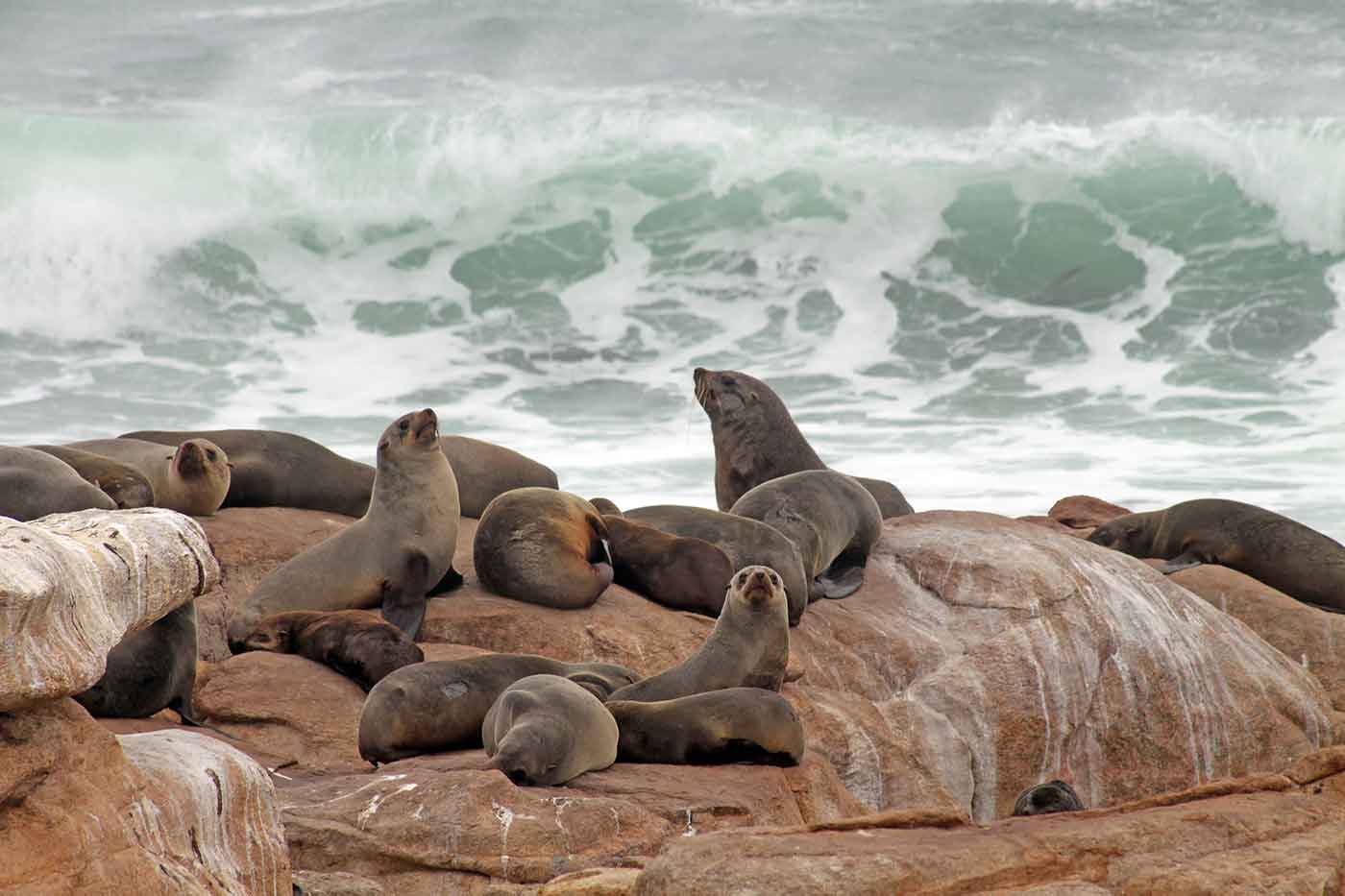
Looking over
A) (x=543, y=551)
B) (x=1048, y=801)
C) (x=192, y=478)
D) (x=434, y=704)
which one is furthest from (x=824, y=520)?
(x=434, y=704)

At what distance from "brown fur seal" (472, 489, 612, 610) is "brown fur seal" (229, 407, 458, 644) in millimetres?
247

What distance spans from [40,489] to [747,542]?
3.96 m

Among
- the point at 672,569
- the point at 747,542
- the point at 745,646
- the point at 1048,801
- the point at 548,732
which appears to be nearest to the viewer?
the point at 548,732

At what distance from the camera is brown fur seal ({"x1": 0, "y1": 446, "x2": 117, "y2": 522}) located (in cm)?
902

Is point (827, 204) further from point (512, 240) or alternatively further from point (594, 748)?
point (594, 748)

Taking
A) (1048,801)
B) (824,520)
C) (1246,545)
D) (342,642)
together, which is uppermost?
(824,520)

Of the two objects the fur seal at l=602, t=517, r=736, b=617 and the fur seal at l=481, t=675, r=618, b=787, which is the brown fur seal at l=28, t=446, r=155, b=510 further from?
the fur seal at l=481, t=675, r=618, b=787

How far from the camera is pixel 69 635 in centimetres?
385

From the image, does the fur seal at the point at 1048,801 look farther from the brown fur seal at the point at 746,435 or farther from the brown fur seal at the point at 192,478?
the brown fur seal at the point at 192,478

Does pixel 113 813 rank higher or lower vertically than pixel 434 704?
higher

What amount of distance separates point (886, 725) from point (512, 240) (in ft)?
59.9

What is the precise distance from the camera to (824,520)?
34.1 feet

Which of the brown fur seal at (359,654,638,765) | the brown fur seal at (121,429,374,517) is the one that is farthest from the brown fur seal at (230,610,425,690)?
the brown fur seal at (121,429,374,517)

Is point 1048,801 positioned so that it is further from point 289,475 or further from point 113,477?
point 113,477
